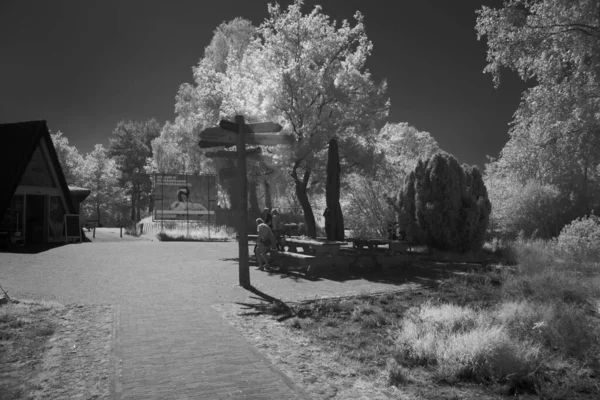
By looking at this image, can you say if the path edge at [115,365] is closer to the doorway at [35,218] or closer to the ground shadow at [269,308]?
the ground shadow at [269,308]

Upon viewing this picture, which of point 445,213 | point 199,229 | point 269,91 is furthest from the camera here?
point 199,229

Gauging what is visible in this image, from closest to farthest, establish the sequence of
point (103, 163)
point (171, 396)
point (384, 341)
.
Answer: point (171, 396), point (384, 341), point (103, 163)

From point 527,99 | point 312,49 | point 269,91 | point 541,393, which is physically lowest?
point 541,393

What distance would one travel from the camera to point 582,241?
1407cm

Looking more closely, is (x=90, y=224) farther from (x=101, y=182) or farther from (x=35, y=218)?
(x=101, y=182)

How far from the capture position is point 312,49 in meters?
19.6

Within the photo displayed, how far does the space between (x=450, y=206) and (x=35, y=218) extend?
1896cm

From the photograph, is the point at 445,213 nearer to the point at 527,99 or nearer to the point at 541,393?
the point at 527,99

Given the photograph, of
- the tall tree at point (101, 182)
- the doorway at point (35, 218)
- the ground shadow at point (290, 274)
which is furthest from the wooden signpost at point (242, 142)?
the tall tree at point (101, 182)

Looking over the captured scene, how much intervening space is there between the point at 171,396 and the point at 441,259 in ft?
44.8

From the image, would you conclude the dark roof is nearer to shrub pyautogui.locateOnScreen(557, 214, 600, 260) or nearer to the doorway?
the doorway

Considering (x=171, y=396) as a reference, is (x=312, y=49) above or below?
above

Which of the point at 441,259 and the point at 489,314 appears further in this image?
the point at 441,259

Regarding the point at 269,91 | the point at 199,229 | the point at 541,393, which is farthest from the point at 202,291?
the point at 199,229
